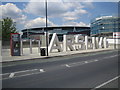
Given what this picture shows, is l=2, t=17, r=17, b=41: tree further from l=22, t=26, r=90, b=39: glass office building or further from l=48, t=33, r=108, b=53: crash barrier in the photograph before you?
l=22, t=26, r=90, b=39: glass office building

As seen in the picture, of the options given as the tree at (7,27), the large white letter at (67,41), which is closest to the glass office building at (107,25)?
the tree at (7,27)

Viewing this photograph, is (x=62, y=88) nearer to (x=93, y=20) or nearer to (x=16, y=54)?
(x=16, y=54)

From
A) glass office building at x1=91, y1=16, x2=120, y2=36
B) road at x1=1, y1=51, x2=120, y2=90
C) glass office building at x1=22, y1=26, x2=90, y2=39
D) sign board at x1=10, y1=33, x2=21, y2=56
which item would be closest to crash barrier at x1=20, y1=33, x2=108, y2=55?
sign board at x1=10, y1=33, x2=21, y2=56

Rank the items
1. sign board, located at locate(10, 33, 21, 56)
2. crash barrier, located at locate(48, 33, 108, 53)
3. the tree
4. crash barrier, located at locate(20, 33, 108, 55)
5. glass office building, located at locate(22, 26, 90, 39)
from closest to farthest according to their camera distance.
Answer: sign board, located at locate(10, 33, 21, 56) → crash barrier, located at locate(20, 33, 108, 55) → crash barrier, located at locate(48, 33, 108, 53) → the tree → glass office building, located at locate(22, 26, 90, 39)

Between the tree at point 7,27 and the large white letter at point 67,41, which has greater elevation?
the tree at point 7,27

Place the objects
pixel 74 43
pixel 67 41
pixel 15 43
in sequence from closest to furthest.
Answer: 1. pixel 15 43
2. pixel 67 41
3. pixel 74 43

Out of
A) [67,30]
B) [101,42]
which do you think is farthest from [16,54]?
[67,30]

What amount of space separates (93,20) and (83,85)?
446 feet

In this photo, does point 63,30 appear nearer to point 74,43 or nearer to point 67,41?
point 74,43

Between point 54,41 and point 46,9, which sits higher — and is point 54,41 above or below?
below

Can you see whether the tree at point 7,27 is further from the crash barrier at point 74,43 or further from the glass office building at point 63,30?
the glass office building at point 63,30

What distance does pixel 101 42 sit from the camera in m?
42.6

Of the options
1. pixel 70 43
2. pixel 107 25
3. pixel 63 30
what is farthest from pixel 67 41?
pixel 63 30

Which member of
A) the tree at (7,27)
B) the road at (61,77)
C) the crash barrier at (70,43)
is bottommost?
the road at (61,77)
